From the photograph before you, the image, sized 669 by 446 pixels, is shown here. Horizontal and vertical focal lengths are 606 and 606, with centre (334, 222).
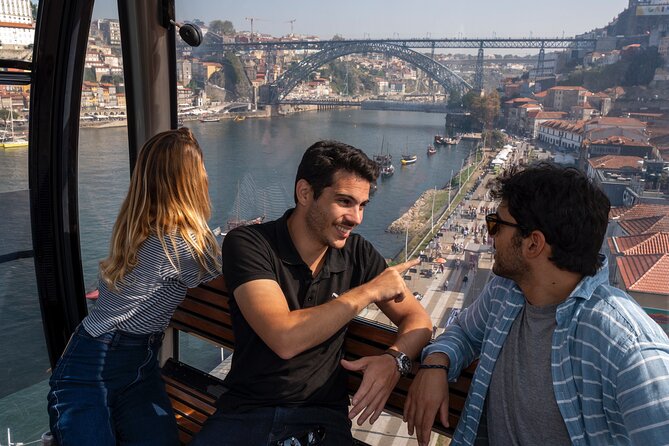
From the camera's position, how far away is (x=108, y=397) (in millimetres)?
1728

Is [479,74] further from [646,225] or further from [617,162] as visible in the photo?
[646,225]

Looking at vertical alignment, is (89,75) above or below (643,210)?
above

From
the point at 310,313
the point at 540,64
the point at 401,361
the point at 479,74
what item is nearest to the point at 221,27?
the point at 479,74

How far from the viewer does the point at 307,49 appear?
3174mm

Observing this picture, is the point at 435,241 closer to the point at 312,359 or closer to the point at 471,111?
the point at 471,111

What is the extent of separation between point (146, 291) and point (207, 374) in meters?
0.61

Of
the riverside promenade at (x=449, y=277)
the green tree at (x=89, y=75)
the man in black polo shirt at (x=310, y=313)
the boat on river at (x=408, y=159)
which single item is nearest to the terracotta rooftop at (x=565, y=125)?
the riverside promenade at (x=449, y=277)

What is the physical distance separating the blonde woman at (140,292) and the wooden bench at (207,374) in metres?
0.22

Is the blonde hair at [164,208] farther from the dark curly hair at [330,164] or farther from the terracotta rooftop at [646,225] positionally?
the terracotta rooftop at [646,225]

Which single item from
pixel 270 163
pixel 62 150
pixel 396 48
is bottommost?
pixel 270 163

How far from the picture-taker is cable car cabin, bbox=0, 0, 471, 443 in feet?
7.89

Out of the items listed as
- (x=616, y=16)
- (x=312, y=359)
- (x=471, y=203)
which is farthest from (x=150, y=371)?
(x=616, y=16)

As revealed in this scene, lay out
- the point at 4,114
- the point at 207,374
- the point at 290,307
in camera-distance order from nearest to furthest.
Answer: the point at 290,307 → the point at 207,374 → the point at 4,114

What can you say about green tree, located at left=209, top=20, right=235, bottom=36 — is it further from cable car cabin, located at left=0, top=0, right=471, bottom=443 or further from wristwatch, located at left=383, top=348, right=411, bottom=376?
wristwatch, located at left=383, top=348, right=411, bottom=376
